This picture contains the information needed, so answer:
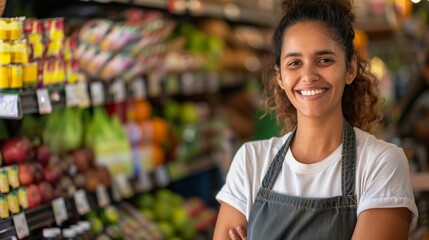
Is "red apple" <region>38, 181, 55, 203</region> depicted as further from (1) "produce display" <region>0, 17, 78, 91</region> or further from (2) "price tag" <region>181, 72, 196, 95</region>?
(2) "price tag" <region>181, 72, 196, 95</region>

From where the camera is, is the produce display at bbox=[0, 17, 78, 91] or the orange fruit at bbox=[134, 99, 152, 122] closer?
the produce display at bbox=[0, 17, 78, 91]

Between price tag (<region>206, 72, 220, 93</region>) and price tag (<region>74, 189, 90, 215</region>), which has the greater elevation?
price tag (<region>206, 72, 220, 93</region>)

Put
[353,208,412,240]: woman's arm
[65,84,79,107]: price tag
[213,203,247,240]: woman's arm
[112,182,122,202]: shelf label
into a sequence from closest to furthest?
[353,208,412,240]: woman's arm
[213,203,247,240]: woman's arm
[65,84,79,107]: price tag
[112,182,122,202]: shelf label

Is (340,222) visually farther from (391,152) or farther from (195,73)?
(195,73)

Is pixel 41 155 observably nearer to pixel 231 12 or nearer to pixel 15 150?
pixel 15 150

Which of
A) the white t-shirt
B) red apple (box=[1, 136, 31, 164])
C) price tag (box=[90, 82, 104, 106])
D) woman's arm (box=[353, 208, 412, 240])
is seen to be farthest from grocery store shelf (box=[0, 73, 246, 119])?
woman's arm (box=[353, 208, 412, 240])

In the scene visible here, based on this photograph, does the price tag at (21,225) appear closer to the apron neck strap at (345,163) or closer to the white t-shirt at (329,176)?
the white t-shirt at (329,176)

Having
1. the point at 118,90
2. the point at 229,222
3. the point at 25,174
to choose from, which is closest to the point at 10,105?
the point at 25,174

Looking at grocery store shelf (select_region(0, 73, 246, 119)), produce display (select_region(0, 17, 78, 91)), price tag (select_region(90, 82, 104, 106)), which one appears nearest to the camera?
produce display (select_region(0, 17, 78, 91))

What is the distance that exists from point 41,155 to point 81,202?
34 cm

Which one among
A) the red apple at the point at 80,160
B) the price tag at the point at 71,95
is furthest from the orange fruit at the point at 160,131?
the price tag at the point at 71,95

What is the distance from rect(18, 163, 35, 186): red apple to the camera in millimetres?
3076

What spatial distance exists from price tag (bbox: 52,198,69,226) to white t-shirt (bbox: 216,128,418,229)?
88 cm

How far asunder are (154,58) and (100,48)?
0.66m
